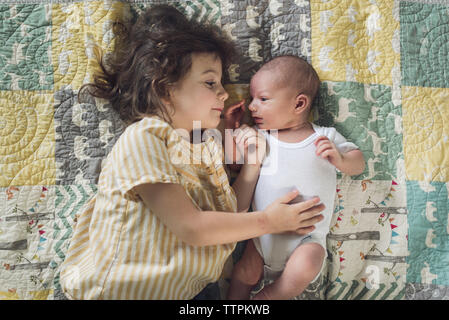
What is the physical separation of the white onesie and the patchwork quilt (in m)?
0.07

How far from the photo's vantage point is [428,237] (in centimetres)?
120

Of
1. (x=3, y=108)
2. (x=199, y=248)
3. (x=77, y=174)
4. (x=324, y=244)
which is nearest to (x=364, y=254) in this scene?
(x=324, y=244)

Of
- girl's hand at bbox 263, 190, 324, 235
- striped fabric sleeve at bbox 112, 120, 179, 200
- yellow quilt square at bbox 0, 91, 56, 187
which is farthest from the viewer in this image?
yellow quilt square at bbox 0, 91, 56, 187

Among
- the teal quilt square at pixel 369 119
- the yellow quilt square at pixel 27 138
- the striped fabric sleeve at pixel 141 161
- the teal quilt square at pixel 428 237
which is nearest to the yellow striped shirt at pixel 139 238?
the striped fabric sleeve at pixel 141 161

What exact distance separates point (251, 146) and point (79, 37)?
1.97 ft

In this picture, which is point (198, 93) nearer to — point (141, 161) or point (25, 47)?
point (141, 161)

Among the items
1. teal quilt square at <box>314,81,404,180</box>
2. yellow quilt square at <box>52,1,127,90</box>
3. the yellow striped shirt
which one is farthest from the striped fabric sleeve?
teal quilt square at <box>314,81,404,180</box>

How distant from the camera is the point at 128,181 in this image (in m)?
0.94

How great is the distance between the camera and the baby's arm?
111 centimetres

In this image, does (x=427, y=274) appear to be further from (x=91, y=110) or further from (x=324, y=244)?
(x=91, y=110)

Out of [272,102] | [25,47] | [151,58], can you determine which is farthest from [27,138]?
[272,102]

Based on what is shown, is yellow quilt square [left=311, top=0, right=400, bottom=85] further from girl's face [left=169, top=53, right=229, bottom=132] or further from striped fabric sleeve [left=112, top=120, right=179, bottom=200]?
striped fabric sleeve [left=112, top=120, right=179, bottom=200]

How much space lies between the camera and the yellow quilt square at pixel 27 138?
1162 millimetres

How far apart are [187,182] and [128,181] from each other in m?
0.16
